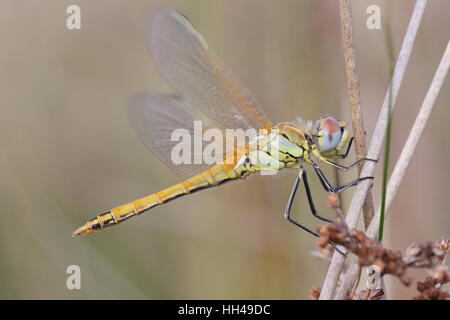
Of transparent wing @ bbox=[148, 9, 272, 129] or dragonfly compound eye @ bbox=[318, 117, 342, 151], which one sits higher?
transparent wing @ bbox=[148, 9, 272, 129]

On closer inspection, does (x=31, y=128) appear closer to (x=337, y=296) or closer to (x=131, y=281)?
(x=131, y=281)

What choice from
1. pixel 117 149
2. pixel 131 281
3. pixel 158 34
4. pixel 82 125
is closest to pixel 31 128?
pixel 82 125

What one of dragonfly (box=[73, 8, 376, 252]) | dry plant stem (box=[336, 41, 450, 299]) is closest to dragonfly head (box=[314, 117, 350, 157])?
dragonfly (box=[73, 8, 376, 252])

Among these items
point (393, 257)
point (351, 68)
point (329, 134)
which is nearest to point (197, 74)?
point (329, 134)

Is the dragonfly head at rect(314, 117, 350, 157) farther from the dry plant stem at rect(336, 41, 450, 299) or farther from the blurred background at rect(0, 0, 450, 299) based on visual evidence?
the dry plant stem at rect(336, 41, 450, 299)

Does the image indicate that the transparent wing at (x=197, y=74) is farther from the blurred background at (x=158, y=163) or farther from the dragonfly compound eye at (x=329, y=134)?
the blurred background at (x=158, y=163)

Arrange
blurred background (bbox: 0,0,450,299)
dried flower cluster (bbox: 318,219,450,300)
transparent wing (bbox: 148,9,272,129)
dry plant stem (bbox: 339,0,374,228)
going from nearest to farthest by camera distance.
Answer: dried flower cluster (bbox: 318,219,450,300) → dry plant stem (bbox: 339,0,374,228) → transparent wing (bbox: 148,9,272,129) → blurred background (bbox: 0,0,450,299)
